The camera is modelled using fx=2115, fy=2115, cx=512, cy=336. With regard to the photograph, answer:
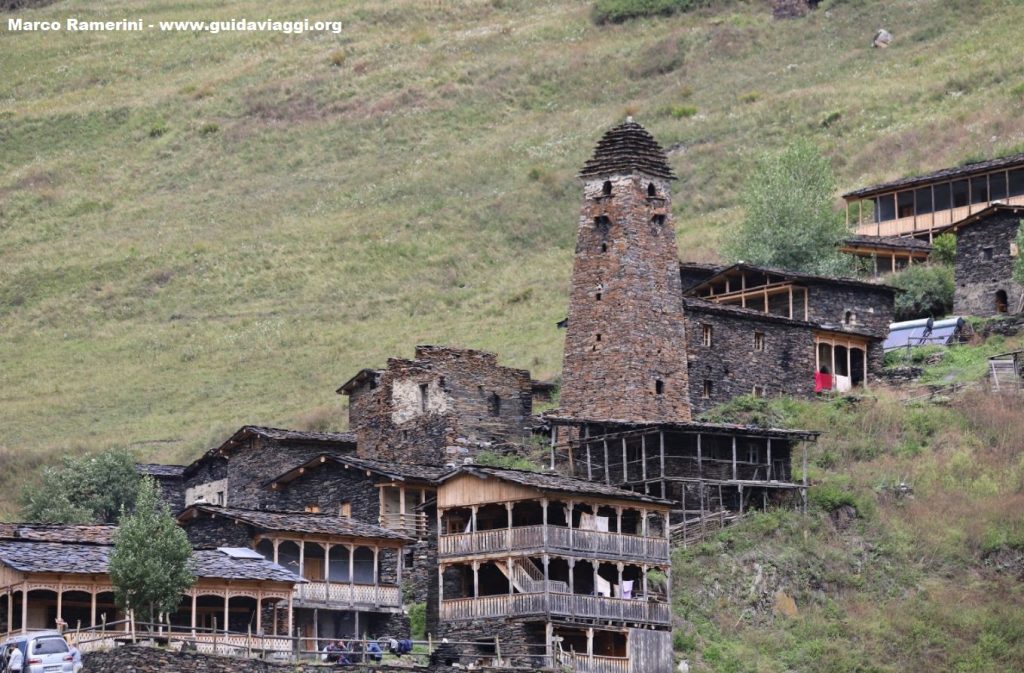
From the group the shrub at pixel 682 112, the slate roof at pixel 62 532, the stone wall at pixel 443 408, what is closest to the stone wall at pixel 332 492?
the stone wall at pixel 443 408

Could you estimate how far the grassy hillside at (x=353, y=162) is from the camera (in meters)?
107

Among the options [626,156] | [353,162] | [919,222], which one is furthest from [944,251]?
[353,162]

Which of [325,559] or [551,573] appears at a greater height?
[325,559]

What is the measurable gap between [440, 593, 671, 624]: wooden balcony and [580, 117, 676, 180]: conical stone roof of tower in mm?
21157

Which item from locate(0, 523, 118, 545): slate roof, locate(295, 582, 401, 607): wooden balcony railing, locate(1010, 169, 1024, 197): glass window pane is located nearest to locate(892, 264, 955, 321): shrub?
locate(1010, 169, 1024, 197): glass window pane

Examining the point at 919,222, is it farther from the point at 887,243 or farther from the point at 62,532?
the point at 62,532

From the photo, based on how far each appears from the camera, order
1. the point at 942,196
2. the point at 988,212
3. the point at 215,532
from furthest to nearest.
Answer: the point at 942,196, the point at 988,212, the point at 215,532

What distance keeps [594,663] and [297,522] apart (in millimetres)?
10357

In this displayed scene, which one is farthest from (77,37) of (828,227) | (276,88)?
(828,227)

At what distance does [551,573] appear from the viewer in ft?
204

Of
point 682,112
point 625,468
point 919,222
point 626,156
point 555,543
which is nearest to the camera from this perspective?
point 555,543

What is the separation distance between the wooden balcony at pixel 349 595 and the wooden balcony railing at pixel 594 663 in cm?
770

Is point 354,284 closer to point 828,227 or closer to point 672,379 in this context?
point 828,227

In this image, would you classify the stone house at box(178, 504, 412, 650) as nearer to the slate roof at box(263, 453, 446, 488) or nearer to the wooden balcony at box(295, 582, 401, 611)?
the wooden balcony at box(295, 582, 401, 611)
